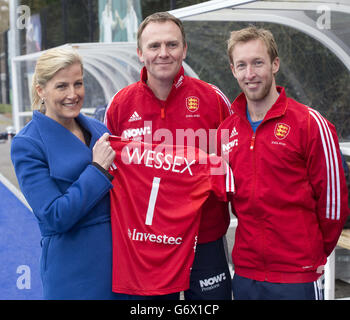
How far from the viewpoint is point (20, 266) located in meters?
4.39

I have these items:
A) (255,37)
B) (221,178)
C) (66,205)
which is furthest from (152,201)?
(255,37)

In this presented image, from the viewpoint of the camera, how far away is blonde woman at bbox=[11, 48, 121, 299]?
2195mm

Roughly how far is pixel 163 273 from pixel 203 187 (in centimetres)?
47

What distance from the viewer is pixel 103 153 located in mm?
2316

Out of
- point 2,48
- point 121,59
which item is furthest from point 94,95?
point 2,48

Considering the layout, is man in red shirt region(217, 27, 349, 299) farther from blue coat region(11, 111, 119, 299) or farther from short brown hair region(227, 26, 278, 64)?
blue coat region(11, 111, 119, 299)

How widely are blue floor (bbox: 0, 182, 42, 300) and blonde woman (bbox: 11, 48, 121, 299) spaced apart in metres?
1.80

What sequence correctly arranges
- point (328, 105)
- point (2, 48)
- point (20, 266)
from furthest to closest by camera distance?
point (2, 48)
point (328, 105)
point (20, 266)

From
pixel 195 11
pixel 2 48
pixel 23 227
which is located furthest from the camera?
pixel 2 48

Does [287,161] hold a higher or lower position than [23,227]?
higher

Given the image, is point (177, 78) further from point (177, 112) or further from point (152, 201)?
point (152, 201)

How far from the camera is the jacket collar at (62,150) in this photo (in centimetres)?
224
